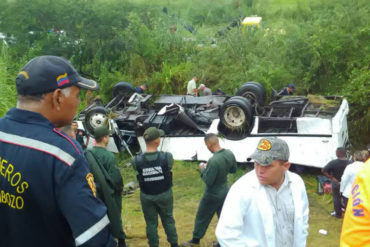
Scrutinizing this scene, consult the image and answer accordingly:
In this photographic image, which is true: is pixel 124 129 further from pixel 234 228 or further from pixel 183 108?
pixel 234 228

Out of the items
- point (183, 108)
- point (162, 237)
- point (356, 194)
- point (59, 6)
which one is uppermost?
point (59, 6)

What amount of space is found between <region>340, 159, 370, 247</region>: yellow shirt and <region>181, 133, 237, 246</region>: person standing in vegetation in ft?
13.1

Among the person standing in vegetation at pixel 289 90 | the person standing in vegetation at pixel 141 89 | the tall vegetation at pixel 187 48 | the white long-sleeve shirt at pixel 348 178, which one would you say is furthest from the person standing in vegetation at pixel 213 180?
the person standing in vegetation at pixel 141 89

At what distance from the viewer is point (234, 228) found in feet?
9.67

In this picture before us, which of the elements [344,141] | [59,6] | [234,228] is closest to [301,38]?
[344,141]

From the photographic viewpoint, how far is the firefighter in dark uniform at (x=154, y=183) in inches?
218

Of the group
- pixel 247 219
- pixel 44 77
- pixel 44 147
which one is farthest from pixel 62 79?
pixel 247 219

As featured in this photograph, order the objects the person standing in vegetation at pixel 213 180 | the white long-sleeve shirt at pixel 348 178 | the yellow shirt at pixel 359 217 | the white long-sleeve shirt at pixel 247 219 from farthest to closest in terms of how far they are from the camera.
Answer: the white long-sleeve shirt at pixel 348 178, the person standing in vegetation at pixel 213 180, the white long-sleeve shirt at pixel 247 219, the yellow shirt at pixel 359 217

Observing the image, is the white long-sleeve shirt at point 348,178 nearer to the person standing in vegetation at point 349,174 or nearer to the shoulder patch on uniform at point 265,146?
the person standing in vegetation at point 349,174

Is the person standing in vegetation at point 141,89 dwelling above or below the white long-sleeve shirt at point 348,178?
above

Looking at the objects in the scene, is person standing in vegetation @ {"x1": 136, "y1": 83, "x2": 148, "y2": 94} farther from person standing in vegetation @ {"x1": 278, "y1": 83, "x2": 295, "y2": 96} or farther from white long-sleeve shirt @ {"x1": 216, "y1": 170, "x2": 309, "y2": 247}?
white long-sleeve shirt @ {"x1": 216, "y1": 170, "x2": 309, "y2": 247}

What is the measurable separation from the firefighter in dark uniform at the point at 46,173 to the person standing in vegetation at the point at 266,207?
1109mm

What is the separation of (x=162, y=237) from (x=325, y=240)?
2227 mm

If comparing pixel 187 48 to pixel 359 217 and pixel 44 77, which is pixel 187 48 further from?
pixel 359 217
